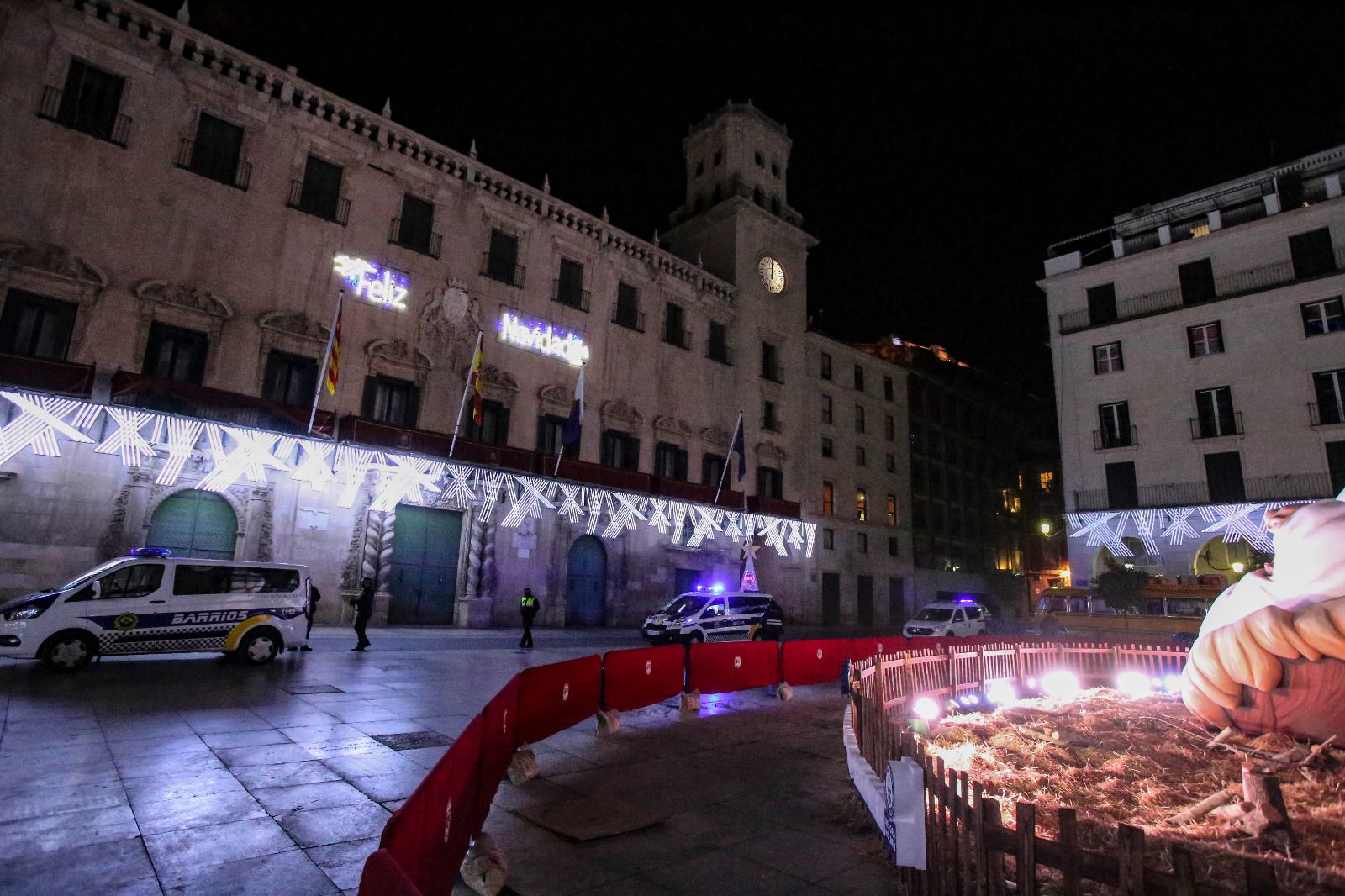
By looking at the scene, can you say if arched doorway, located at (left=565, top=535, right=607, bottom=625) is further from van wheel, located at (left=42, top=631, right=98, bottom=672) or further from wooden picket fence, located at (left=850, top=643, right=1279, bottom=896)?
wooden picket fence, located at (left=850, top=643, right=1279, bottom=896)

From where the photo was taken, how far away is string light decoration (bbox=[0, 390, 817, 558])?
1634 centimetres

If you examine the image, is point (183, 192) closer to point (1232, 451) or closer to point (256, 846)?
point (256, 846)

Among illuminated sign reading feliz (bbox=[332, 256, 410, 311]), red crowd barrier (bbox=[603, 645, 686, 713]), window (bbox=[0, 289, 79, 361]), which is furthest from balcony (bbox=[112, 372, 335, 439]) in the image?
red crowd barrier (bbox=[603, 645, 686, 713])

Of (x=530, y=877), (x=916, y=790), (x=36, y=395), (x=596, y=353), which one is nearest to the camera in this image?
(x=916, y=790)

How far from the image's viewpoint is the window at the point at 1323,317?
27062mm

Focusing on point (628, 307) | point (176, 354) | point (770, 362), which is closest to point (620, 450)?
point (628, 307)

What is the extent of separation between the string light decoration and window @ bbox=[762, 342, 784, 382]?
8952 millimetres

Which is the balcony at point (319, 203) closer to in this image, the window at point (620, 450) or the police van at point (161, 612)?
the window at point (620, 450)

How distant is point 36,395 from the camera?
1577 centimetres

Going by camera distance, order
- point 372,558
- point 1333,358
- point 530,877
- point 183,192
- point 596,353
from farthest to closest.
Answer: point 596,353
point 1333,358
point 372,558
point 183,192
point 530,877

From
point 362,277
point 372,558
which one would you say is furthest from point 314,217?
point 372,558

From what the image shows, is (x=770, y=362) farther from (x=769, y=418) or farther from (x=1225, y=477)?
(x=1225, y=477)

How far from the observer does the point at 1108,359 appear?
32656 mm

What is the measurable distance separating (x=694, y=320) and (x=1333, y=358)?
1066 inches
